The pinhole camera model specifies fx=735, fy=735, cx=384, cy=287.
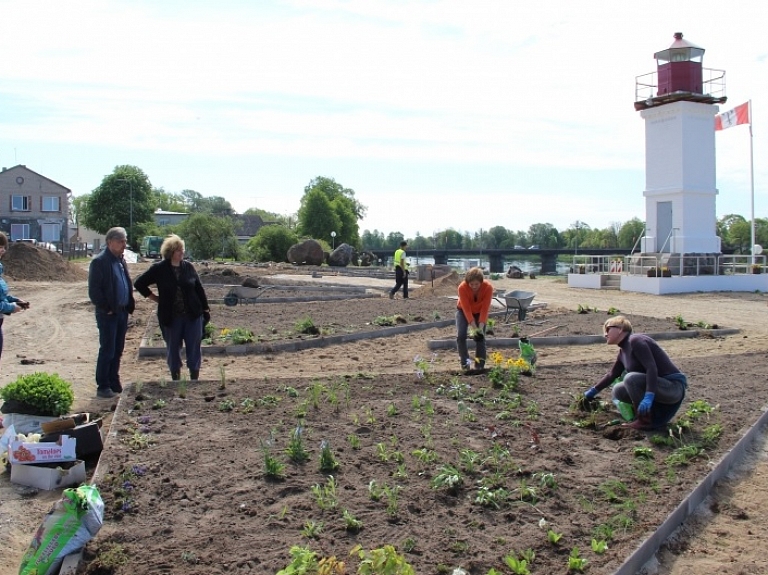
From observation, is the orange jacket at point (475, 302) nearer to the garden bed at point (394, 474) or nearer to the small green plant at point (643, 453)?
the garden bed at point (394, 474)

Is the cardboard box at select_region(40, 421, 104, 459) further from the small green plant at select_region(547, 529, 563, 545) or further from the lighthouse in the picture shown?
the lighthouse

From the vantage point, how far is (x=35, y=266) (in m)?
29.2

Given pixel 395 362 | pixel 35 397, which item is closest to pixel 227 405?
pixel 35 397

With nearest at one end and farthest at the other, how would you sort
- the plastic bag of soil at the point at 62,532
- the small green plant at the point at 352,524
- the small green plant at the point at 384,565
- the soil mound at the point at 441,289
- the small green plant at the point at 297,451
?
the small green plant at the point at 384,565
the plastic bag of soil at the point at 62,532
the small green plant at the point at 352,524
the small green plant at the point at 297,451
the soil mound at the point at 441,289

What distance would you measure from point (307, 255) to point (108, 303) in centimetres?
3701

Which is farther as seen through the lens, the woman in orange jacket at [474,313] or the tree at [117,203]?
the tree at [117,203]

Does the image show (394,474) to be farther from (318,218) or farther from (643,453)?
(318,218)

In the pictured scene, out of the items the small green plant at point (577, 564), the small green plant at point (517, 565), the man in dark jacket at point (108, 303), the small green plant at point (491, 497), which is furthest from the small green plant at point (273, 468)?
the man in dark jacket at point (108, 303)

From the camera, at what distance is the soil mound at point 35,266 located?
94.1ft

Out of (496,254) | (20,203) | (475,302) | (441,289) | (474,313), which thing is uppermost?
(20,203)

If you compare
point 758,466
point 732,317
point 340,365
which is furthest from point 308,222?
point 758,466

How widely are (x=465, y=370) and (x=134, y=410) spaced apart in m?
3.96

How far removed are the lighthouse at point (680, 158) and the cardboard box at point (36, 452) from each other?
80.6 ft

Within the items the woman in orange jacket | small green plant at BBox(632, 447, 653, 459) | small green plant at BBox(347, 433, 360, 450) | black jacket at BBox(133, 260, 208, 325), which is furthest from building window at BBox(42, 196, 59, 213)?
small green plant at BBox(632, 447, 653, 459)
